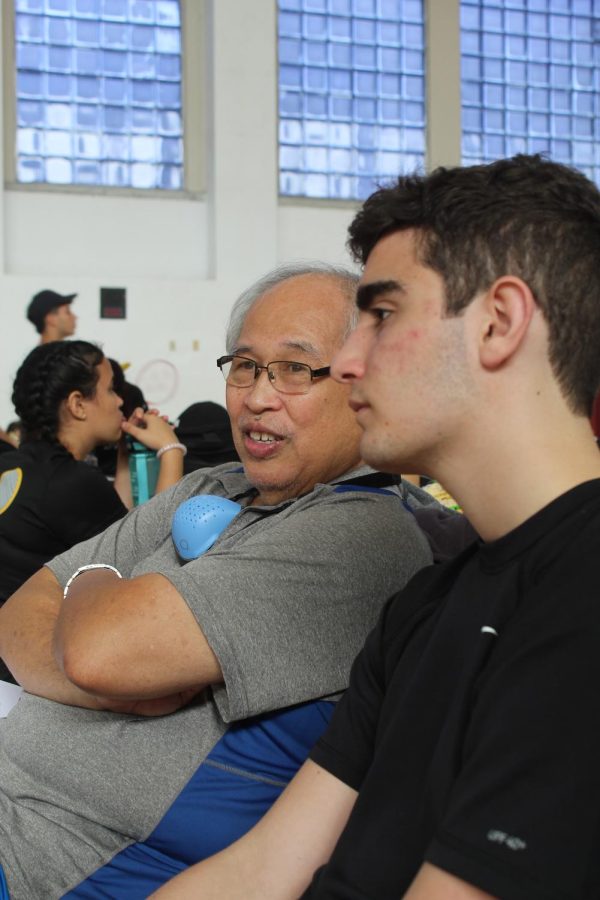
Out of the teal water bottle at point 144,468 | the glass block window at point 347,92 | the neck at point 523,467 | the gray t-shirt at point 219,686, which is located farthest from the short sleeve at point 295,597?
the glass block window at point 347,92

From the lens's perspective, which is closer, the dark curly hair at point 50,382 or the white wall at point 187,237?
the dark curly hair at point 50,382

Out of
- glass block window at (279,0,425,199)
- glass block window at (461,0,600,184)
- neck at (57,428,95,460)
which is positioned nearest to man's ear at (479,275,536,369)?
neck at (57,428,95,460)

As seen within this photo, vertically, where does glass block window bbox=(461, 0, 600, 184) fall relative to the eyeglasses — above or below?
above

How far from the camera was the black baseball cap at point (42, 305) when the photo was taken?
29.6ft

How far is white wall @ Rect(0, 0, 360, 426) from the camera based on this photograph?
9.91m

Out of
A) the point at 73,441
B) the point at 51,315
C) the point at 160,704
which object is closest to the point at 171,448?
the point at 73,441

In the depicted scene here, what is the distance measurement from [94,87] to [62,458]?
25.6ft

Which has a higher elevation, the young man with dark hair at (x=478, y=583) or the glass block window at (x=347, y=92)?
the glass block window at (x=347, y=92)

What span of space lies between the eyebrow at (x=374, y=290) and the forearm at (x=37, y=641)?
789 mm

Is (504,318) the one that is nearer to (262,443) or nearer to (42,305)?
(262,443)

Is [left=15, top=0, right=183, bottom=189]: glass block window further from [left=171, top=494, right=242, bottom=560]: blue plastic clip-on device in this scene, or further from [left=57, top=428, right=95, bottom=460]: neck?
[left=171, top=494, right=242, bottom=560]: blue plastic clip-on device

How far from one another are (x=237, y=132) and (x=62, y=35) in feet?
6.26

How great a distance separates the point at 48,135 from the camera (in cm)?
1003

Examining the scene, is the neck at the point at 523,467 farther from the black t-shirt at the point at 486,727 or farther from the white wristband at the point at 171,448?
the white wristband at the point at 171,448
